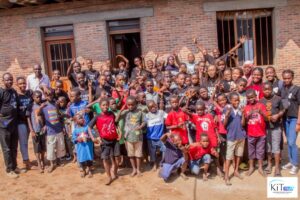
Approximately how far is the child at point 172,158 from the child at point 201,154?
12 cm

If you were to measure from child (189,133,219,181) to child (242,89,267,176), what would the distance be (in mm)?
616

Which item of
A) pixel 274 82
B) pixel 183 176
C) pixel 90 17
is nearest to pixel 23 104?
pixel 183 176

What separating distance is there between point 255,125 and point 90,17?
21.0 ft

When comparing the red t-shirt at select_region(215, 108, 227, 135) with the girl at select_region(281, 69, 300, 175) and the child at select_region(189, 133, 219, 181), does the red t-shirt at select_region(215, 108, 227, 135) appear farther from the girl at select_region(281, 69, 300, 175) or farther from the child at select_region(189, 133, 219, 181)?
the girl at select_region(281, 69, 300, 175)

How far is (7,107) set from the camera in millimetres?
5820

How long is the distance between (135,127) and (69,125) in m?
1.32

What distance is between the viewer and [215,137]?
5.39m

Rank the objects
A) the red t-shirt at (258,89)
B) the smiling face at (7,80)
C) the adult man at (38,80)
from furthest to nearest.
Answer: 1. the adult man at (38,80)
2. the smiling face at (7,80)
3. the red t-shirt at (258,89)

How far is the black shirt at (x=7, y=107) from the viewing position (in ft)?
19.0

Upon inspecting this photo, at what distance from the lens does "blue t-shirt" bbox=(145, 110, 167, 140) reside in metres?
5.80

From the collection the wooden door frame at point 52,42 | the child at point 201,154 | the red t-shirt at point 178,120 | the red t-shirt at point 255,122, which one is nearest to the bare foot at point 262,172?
the red t-shirt at point 255,122

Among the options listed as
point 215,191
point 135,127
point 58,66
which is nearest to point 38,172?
point 135,127

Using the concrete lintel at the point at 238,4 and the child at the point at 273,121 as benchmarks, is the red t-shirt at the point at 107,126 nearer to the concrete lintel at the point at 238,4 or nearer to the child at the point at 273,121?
the child at the point at 273,121

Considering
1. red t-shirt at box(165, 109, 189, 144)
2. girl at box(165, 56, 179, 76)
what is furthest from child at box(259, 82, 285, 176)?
girl at box(165, 56, 179, 76)
